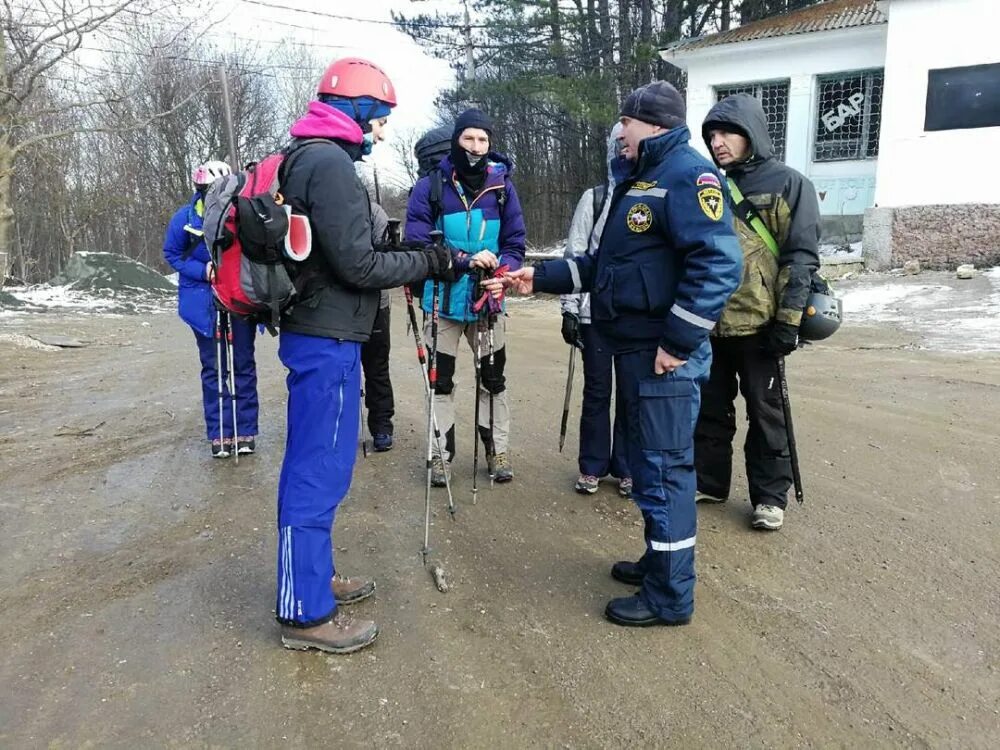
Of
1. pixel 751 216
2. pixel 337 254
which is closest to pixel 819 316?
pixel 751 216

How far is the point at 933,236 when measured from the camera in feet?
47.5

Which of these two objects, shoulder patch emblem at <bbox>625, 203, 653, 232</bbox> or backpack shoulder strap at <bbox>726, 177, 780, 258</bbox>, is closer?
shoulder patch emblem at <bbox>625, 203, 653, 232</bbox>

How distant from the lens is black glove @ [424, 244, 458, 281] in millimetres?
3006

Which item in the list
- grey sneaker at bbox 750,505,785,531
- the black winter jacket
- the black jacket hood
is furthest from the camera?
grey sneaker at bbox 750,505,785,531

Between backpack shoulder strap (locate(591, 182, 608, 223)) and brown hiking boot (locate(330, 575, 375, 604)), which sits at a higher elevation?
backpack shoulder strap (locate(591, 182, 608, 223))

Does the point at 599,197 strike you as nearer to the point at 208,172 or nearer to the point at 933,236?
the point at 208,172

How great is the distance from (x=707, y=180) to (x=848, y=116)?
56.8ft

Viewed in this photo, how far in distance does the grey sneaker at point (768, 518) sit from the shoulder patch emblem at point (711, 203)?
179 centimetres

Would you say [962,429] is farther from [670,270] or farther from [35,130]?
[35,130]

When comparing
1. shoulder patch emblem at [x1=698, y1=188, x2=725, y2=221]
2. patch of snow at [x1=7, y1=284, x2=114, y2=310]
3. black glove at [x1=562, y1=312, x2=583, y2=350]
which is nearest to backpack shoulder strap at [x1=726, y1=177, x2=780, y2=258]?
shoulder patch emblem at [x1=698, y1=188, x2=725, y2=221]

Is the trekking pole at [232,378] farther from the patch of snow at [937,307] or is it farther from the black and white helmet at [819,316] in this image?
the patch of snow at [937,307]

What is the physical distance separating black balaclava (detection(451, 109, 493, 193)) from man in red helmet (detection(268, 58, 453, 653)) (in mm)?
1434

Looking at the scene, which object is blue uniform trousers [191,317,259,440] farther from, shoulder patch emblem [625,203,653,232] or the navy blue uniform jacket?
shoulder patch emblem [625,203,653,232]

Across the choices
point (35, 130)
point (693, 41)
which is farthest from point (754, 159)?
point (35, 130)
